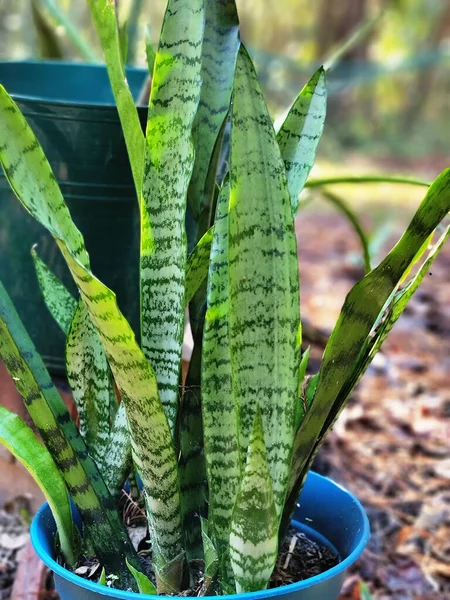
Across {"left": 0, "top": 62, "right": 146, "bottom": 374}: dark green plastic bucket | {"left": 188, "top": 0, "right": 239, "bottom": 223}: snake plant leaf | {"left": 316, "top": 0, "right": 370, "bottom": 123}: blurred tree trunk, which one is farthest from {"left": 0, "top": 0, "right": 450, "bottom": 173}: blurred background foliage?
{"left": 188, "top": 0, "right": 239, "bottom": 223}: snake plant leaf

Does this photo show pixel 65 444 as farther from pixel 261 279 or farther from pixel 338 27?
pixel 338 27

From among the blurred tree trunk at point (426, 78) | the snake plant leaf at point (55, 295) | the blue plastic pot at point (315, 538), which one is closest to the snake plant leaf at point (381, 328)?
the blue plastic pot at point (315, 538)

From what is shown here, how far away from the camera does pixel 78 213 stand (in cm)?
124

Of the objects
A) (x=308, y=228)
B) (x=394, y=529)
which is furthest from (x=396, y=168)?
(x=394, y=529)

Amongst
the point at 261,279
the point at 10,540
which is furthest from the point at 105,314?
the point at 10,540

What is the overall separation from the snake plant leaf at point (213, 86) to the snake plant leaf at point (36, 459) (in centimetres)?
33

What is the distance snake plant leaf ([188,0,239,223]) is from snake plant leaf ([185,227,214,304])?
0.38 ft

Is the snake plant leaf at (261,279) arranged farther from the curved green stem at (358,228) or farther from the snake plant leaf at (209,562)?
the curved green stem at (358,228)

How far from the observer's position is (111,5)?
29.8 inches

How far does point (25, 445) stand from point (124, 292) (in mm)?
558

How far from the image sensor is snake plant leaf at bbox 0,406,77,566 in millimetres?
744

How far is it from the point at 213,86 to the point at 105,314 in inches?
14.2

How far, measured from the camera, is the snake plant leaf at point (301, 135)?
0.81m

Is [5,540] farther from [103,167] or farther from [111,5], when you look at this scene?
[111,5]
